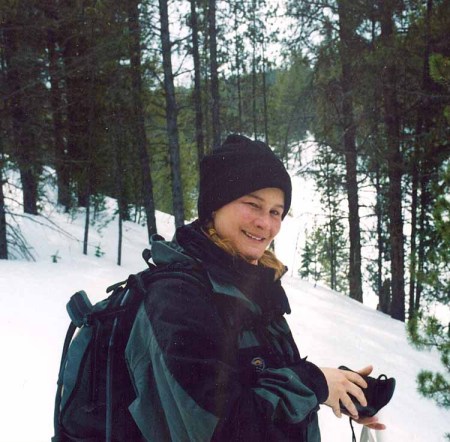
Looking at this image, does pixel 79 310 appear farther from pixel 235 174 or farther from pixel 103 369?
pixel 235 174

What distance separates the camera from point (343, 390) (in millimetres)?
1463

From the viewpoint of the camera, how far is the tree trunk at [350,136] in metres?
10.8

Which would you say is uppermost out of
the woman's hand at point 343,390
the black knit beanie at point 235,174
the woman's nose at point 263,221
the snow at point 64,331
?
the black knit beanie at point 235,174

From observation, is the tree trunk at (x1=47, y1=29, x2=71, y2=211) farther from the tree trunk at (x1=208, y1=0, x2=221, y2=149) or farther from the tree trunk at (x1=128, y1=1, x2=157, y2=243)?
the tree trunk at (x1=208, y1=0, x2=221, y2=149)

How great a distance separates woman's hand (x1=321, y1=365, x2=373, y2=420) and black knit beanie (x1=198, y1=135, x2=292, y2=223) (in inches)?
26.3

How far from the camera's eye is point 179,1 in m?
11.9

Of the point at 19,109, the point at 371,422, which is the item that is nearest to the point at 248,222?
the point at 371,422

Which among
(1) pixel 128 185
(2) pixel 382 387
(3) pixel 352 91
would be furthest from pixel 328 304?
(1) pixel 128 185

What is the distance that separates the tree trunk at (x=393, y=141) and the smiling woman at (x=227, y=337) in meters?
9.29

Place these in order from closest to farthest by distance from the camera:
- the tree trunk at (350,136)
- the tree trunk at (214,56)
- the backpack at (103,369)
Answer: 1. the backpack at (103,369)
2. the tree trunk at (350,136)
3. the tree trunk at (214,56)

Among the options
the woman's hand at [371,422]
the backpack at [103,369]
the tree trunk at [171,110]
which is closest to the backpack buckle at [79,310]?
the backpack at [103,369]

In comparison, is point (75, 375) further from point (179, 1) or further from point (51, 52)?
point (51, 52)

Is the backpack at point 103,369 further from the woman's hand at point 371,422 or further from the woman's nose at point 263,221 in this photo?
the woman's hand at point 371,422

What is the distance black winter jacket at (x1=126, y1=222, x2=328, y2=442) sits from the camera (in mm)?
1183
